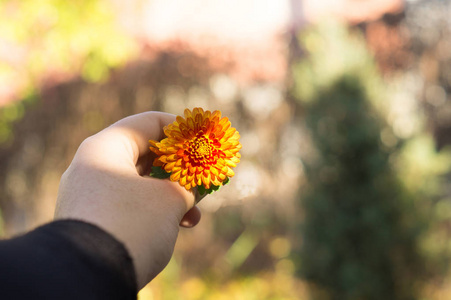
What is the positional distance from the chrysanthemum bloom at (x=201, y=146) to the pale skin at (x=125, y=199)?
5cm

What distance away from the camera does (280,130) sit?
17.7ft

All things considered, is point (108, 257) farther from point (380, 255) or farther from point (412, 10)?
point (412, 10)

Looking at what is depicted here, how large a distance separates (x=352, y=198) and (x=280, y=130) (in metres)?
1.48

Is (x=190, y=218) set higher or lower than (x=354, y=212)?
lower

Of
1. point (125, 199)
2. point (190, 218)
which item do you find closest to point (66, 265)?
point (125, 199)

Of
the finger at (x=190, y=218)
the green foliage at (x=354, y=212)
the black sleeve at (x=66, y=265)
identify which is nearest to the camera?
the black sleeve at (x=66, y=265)

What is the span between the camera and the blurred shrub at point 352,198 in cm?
401

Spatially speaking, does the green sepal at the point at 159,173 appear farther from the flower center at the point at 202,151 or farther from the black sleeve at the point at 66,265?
the black sleeve at the point at 66,265

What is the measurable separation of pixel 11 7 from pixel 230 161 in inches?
208

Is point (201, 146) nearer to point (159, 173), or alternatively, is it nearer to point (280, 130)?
point (159, 173)

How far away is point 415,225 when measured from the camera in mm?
4141

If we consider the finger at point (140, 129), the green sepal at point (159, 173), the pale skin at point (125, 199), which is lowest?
the pale skin at point (125, 199)

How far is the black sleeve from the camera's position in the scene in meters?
0.64

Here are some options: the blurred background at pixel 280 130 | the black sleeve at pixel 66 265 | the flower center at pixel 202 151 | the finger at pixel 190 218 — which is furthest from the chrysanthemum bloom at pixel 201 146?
the blurred background at pixel 280 130
